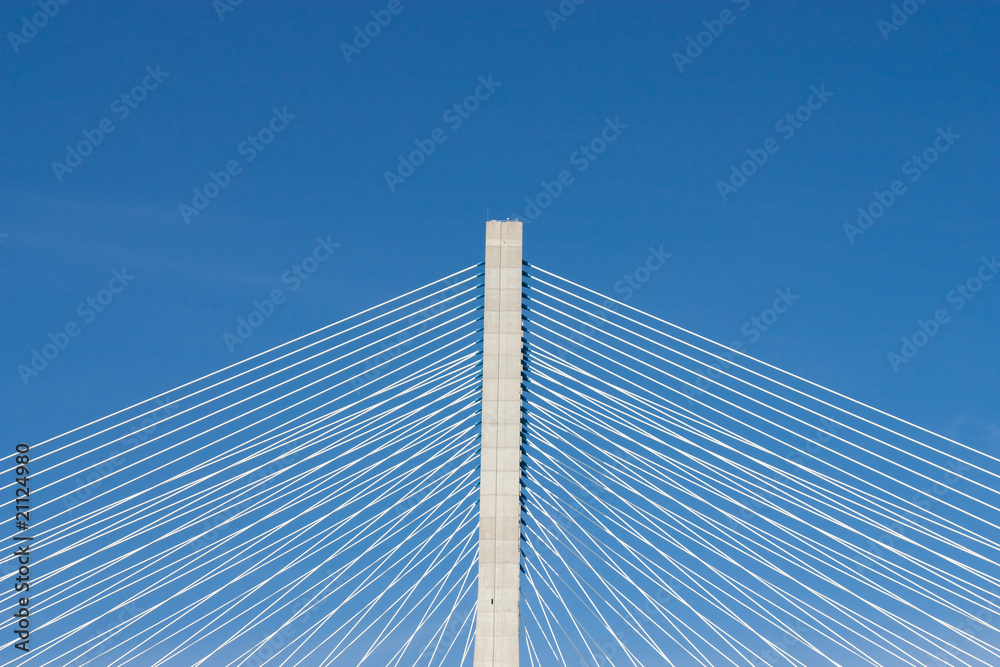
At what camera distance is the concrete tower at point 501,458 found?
4047cm

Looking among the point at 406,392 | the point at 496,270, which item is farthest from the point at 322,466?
the point at 496,270

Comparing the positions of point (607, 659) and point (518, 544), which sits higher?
point (518, 544)

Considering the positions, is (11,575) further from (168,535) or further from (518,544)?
(518,544)

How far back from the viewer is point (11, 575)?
37875 mm

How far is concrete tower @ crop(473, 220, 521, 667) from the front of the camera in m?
40.5

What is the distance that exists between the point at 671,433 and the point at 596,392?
78.2 inches

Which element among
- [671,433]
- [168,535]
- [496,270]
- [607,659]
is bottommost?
[607,659]

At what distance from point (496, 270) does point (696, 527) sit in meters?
7.34

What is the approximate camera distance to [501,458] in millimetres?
41000

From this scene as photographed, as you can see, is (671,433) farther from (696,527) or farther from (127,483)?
(127,483)

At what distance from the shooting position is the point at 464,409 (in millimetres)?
41281

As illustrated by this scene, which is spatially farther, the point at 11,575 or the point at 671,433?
the point at 671,433

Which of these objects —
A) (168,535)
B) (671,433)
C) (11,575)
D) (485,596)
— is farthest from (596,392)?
(11,575)

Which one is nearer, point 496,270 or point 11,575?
point 11,575
